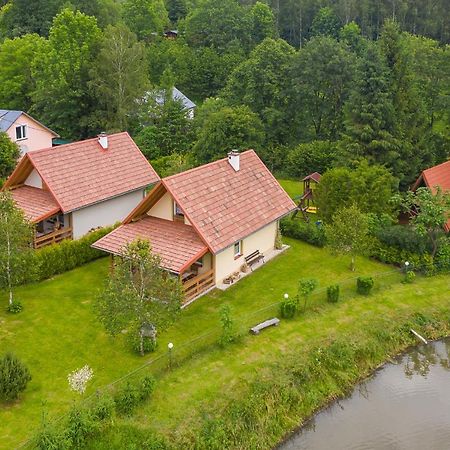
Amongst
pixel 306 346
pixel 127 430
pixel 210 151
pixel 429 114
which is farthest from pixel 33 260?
pixel 429 114

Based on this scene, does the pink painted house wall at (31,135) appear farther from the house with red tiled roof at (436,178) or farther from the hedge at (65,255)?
the house with red tiled roof at (436,178)

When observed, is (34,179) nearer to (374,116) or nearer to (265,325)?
(265,325)

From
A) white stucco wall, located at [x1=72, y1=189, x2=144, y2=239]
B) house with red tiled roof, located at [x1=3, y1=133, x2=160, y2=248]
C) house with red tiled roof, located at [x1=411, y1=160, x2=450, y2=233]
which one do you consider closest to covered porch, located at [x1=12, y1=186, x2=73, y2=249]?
house with red tiled roof, located at [x1=3, y1=133, x2=160, y2=248]

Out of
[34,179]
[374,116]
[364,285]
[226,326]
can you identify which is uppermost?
[374,116]

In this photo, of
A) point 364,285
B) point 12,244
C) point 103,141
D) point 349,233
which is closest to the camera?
point 12,244

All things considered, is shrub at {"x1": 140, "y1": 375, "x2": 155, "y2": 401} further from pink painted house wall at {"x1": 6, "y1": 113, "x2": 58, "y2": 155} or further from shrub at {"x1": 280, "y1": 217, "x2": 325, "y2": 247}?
pink painted house wall at {"x1": 6, "y1": 113, "x2": 58, "y2": 155}

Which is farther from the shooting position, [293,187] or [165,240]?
[293,187]

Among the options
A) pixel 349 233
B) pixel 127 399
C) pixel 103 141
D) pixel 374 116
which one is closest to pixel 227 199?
pixel 349 233

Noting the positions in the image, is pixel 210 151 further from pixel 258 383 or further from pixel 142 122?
pixel 258 383
